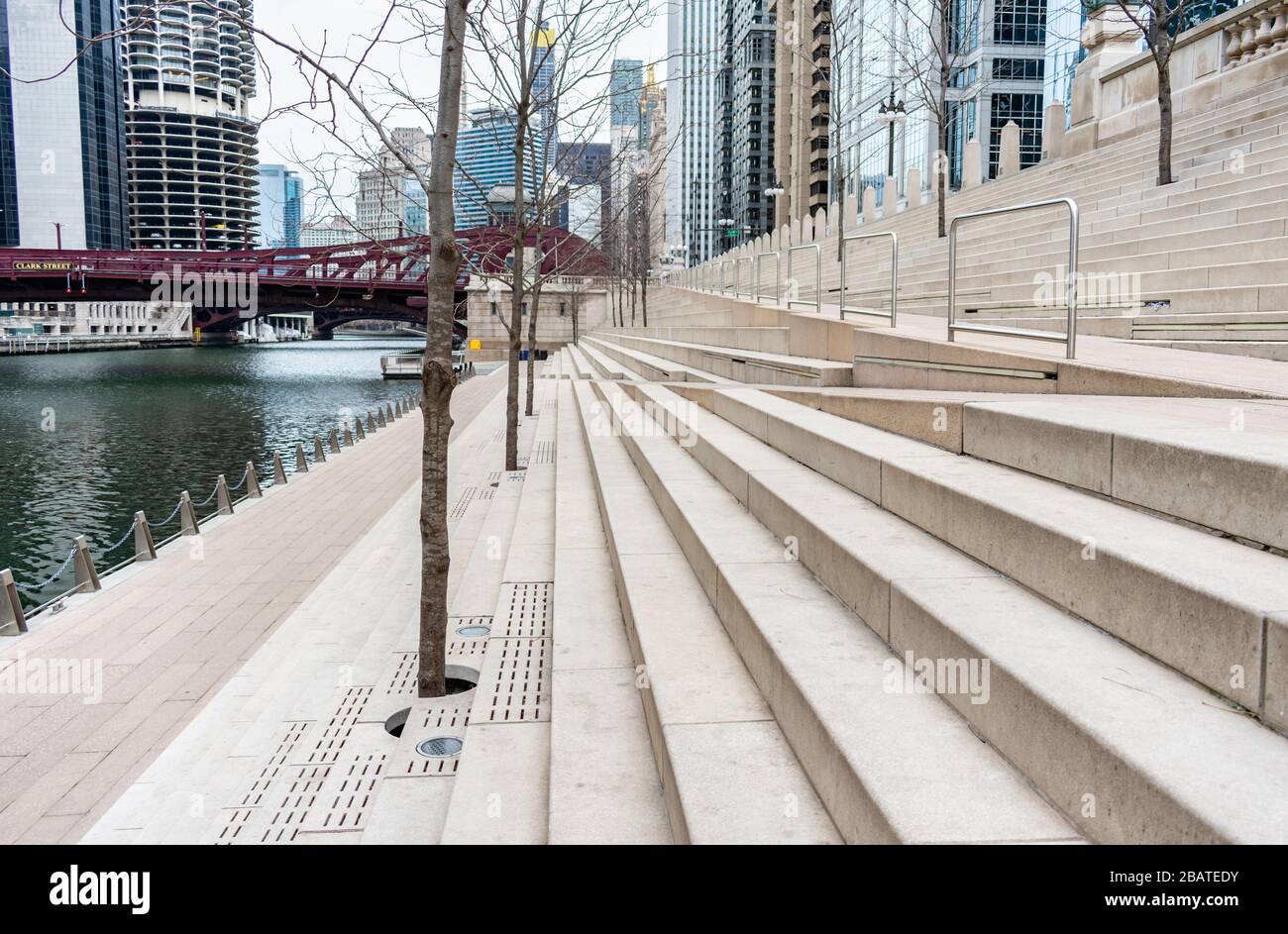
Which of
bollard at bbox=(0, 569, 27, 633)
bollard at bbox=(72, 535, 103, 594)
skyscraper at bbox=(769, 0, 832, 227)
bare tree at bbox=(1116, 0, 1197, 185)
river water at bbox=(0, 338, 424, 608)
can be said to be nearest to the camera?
bollard at bbox=(0, 569, 27, 633)

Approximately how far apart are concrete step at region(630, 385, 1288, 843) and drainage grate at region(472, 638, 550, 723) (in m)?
1.38

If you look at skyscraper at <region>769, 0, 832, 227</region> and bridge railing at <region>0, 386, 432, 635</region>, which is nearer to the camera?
bridge railing at <region>0, 386, 432, 635</region>

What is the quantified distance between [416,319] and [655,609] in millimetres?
69969

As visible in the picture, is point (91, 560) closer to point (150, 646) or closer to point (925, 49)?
point (150, 646)

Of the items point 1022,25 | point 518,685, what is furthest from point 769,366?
point 1022,25

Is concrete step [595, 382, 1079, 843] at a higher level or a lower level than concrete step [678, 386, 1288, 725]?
lower

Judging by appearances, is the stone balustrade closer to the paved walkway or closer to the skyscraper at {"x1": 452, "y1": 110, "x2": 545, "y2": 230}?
the skyscraper at {"x1": 452, "y1": 110, "x2": 545, "y2": 230}

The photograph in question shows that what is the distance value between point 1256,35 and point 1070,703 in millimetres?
20691

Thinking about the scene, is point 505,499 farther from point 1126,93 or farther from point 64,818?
point 1126,93

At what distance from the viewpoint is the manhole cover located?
4695 millimetres

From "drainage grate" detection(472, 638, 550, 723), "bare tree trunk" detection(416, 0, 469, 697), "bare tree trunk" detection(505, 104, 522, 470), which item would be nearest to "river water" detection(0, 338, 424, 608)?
"bare tree trunk" detection(505, 104, 522, 470)

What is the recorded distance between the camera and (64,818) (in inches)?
203

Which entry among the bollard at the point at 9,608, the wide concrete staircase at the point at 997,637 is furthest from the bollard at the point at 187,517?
the wide concrete staircase at the point at 997,637
